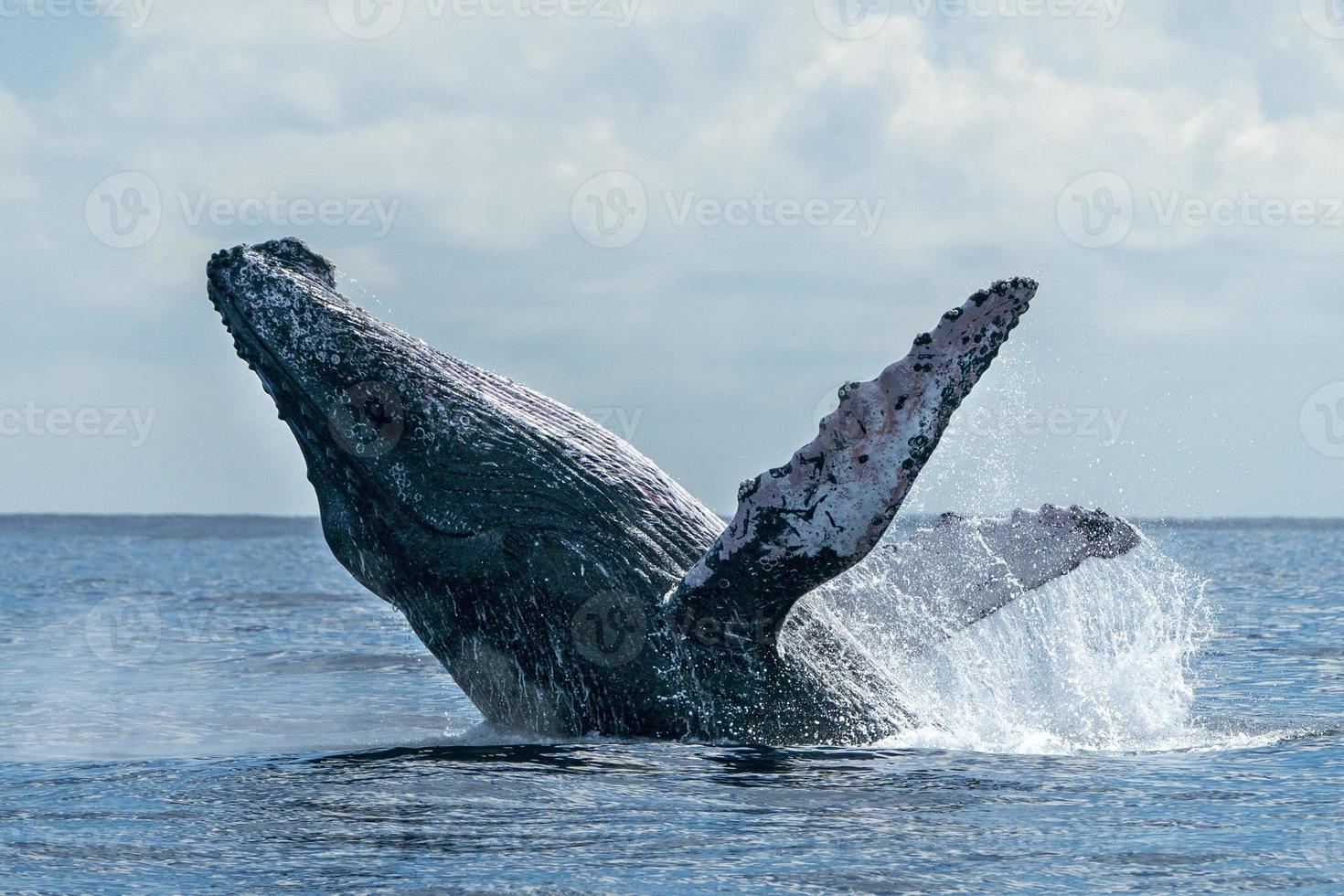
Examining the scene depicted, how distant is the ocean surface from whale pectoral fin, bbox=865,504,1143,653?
264 millimetres

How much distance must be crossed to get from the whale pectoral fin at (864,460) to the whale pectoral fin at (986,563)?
274cm

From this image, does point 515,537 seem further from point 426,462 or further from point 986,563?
point 986,563

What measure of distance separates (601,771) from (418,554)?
1860 mm

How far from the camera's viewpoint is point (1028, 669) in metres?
11.8

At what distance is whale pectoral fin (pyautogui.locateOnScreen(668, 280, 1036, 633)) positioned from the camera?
7516 millimetres

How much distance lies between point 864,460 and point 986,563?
130 inches

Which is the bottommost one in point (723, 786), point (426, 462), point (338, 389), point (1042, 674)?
point (723, 786)

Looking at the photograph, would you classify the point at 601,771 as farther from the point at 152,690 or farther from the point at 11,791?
the point at 152,690

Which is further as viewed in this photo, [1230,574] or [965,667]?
[1230,574]

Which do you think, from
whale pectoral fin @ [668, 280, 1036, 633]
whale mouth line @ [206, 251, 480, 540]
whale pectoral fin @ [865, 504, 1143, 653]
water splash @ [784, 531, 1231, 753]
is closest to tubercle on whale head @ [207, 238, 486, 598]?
whale mouth line @ [206, 251, 480, 540]

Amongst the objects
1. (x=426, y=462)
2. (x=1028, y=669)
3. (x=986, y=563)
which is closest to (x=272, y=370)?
(x=426, y=462)

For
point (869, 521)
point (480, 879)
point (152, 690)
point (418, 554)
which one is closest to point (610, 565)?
point (418, 554)

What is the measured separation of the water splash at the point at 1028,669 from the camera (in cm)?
992

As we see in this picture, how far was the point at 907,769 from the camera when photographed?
→ 8492 mm
